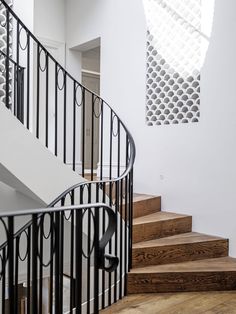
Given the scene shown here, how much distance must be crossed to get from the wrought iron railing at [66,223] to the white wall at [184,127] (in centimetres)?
45

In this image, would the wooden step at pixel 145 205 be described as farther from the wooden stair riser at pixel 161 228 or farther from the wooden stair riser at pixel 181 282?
the wooden stair riser at pixel 181 282

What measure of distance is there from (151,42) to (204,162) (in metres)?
1.68

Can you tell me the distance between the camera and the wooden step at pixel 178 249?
10.5ft

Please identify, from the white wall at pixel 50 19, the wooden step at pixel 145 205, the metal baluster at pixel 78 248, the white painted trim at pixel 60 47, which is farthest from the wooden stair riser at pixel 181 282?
the white wall at pixel 50 19

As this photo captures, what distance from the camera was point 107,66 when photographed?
4.95m

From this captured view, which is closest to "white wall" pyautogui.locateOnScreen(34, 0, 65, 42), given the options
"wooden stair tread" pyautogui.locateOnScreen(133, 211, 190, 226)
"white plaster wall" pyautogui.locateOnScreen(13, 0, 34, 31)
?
"white plaster wall" pyautogui.locateOnScreen(13, 0, 34, 31)

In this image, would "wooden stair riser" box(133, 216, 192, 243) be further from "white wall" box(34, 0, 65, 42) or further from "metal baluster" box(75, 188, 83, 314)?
"white wall" box(34, 0, 65, 42)

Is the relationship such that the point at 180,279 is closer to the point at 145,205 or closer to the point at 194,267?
the point at 194,267

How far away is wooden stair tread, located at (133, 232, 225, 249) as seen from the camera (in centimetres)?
332

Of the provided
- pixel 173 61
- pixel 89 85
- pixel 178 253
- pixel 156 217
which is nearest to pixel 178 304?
pixel 178 253

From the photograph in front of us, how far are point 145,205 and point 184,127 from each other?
3.33 feet

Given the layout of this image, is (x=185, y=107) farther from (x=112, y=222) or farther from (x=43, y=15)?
(x=43, y=15)

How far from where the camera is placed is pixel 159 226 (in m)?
3.59

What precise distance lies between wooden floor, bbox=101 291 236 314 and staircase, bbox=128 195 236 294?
0.27 feet
